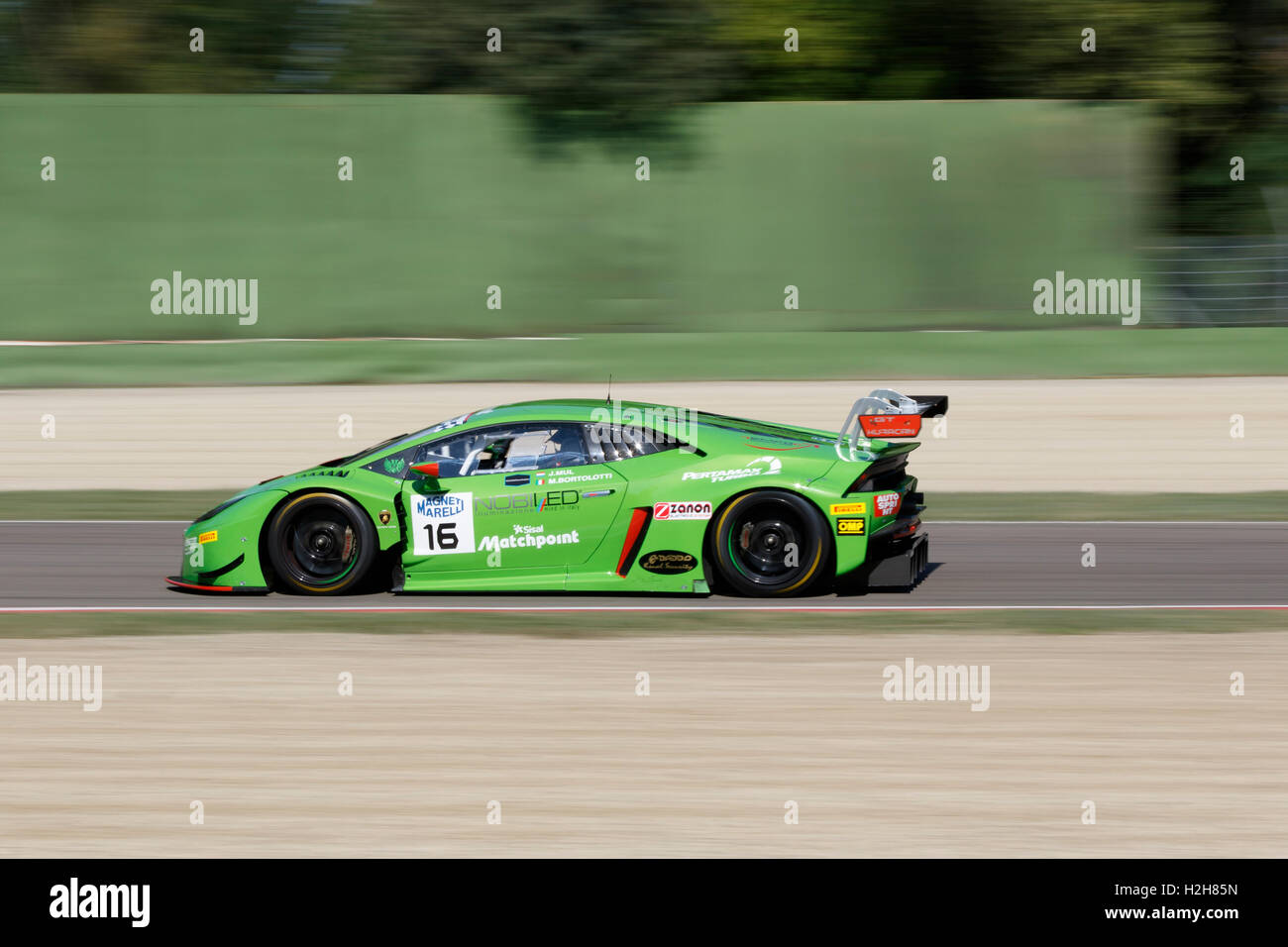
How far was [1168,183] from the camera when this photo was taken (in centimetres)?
1867


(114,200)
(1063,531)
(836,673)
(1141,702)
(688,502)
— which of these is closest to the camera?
(1141,702)

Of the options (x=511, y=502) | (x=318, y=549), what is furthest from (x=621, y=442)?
(x=318, y=549)

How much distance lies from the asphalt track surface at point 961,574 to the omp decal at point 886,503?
602 mm

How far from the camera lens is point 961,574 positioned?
10539 millimetres

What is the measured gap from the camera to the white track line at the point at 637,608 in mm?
9016

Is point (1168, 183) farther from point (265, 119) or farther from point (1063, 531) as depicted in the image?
point (265, 119)

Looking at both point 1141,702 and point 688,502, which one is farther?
point 688,502

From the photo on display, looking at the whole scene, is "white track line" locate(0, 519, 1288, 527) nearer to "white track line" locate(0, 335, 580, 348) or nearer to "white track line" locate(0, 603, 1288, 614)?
"white track line" locate(0, 603, 1288, 614)

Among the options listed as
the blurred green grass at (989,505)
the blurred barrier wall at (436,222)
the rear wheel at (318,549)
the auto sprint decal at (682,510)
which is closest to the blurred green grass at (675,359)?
the blurred barrier wall at (436,222)

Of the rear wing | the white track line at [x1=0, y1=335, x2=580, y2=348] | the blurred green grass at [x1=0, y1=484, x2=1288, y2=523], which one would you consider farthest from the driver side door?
the white track line at [x1=0, y1=335, x2=580, y2=348]

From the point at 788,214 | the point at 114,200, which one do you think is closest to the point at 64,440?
the point at 114,200

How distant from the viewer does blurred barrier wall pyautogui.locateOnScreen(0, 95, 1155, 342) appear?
686 inches

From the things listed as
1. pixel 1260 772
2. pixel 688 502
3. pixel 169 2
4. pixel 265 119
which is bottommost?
pixel 1260 772

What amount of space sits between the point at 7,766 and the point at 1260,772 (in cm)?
491
